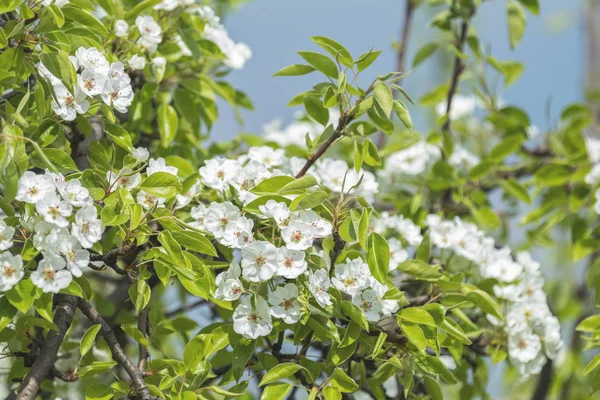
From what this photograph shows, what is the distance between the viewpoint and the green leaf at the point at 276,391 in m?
1.37

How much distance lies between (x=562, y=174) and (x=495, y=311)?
765 mm

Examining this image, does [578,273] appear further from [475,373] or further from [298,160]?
[298,160]

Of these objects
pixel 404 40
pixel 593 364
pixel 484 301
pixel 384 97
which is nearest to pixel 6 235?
pixel 384 97

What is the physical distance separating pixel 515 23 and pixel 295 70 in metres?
0.86

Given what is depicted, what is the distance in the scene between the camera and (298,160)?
1714mm

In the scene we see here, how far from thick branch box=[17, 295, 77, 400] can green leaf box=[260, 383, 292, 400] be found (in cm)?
41

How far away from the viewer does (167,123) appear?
183cm

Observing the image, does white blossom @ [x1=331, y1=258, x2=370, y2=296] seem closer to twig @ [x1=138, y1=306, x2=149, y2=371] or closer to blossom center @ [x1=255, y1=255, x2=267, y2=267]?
blossom center @ [x1=255, y1=255, x2=267, y2=267]

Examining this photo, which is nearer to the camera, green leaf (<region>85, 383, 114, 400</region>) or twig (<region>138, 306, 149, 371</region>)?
green leaf (<region>85, 383, 114, 400</region>)

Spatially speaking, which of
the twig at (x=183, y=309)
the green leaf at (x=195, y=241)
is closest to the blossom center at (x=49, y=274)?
the green leaf at (x=195, y=241)

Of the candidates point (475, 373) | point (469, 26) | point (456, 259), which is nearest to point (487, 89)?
point (469, 26)

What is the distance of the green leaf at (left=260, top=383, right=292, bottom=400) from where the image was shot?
1371 mm

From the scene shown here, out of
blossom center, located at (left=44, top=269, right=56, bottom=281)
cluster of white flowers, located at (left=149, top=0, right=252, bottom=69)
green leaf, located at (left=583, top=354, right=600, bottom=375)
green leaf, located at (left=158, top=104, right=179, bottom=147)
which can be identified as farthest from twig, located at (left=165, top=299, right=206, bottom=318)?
green leaf, located at (left=583, top=354, right=600, bottom=375)

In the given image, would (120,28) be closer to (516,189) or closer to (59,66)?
(59,66)
